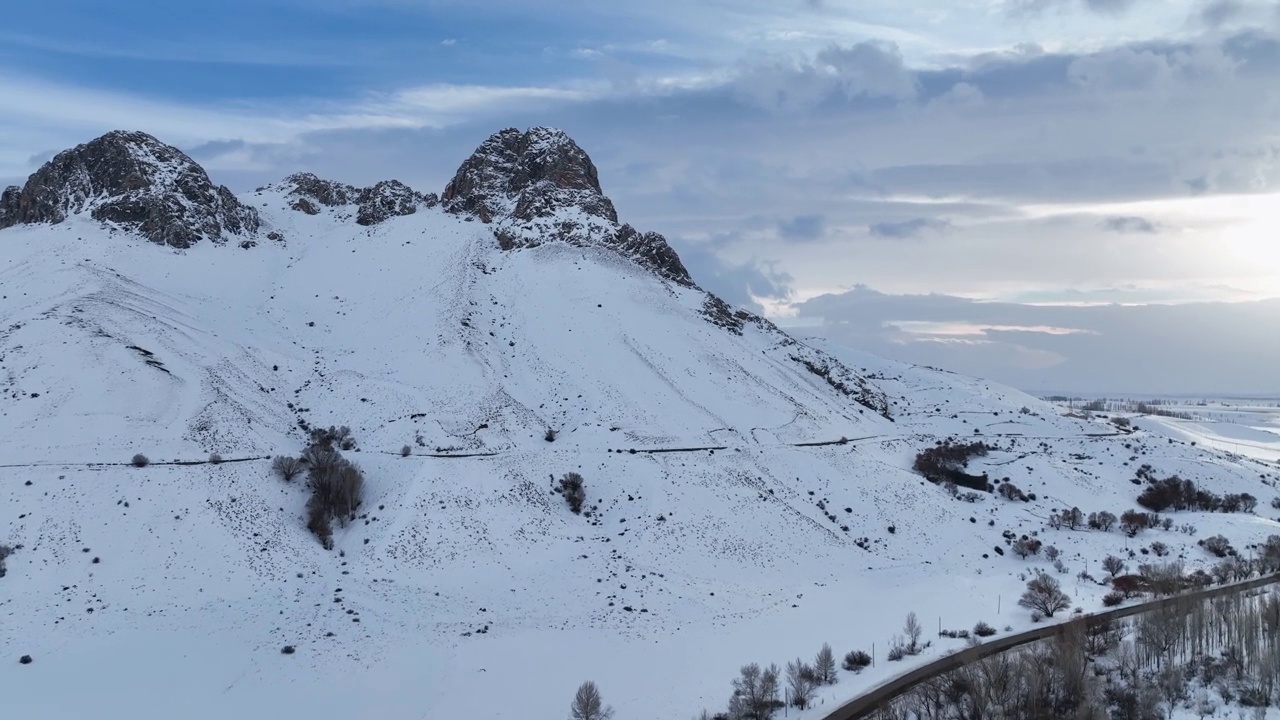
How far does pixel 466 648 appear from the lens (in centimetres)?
3750

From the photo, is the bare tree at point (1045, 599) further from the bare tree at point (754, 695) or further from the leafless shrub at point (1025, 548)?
the bare tree at point (754, 695)

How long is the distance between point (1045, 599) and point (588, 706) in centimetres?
2854

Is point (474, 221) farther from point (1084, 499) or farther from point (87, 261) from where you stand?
point (1084, 499)

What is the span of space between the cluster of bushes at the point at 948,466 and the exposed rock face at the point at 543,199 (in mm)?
32476

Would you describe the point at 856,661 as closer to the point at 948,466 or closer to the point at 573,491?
the point at 573,491

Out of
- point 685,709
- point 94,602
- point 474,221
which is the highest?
point 474,221

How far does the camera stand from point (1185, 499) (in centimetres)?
6581

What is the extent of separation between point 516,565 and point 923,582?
81.6 feet

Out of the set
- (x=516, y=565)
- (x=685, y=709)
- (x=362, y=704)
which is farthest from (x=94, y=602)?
(x=685, y=709)

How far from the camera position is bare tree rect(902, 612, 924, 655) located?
3938 centimetres

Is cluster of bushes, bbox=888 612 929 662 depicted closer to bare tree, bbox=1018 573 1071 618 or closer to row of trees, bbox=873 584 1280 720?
row of trees, bbox=873 584 1280 720

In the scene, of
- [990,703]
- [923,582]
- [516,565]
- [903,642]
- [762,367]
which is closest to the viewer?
[990,703]

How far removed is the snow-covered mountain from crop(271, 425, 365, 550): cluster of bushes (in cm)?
103

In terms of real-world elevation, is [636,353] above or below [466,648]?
above
